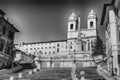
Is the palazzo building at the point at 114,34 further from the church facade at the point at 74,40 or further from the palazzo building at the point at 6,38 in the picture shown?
the church facade at the point at 74,40

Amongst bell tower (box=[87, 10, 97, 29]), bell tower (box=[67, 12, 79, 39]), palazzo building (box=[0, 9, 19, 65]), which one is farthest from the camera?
bell tower (box=[87, 10, 97, 29])

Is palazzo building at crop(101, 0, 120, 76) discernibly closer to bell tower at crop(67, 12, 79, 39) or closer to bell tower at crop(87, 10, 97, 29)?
bell tower at crop(67, 12, 79, 39)

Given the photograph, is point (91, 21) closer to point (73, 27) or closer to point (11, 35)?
point (73, 27)

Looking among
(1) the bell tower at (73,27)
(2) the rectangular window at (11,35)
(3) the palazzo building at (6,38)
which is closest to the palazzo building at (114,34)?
(3) the palazzo building at (6,38)

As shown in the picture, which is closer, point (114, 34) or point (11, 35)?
point (114, 34)

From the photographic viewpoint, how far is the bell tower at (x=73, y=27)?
406 feet

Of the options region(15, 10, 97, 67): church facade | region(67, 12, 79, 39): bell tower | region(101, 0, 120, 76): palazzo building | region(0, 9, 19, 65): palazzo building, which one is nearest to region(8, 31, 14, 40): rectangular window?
region(0, 9, 19, 65): palazzo building

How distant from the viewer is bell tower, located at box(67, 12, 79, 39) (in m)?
124

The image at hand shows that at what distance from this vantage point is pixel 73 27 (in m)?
126

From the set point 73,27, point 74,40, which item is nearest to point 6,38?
point 74,40

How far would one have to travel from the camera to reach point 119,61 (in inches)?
1316

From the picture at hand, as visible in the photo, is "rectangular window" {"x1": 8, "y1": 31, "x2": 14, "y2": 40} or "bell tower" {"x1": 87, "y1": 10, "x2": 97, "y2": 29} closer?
"rectangular window" {"x1": 8, "y1": 31, "x2": 14, "y2": 40}

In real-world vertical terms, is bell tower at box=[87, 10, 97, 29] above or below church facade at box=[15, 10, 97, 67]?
above

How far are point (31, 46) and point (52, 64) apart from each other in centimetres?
9175
